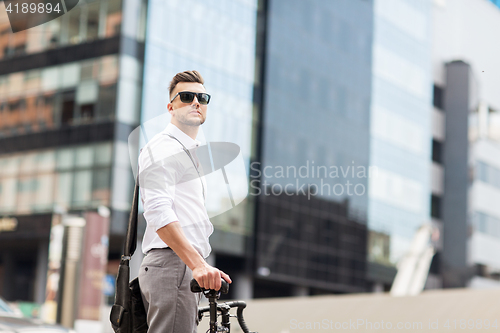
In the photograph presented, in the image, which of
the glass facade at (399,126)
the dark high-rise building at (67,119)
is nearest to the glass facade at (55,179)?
the dark high-rise building at (67,119)

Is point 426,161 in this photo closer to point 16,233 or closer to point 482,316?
point 16,233

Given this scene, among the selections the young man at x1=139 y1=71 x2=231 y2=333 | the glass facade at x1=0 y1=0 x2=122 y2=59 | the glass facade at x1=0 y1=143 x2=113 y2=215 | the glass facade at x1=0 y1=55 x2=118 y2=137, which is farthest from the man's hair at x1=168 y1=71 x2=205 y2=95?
the glass facade at x1=0 y1=0 x2=122 y2=59

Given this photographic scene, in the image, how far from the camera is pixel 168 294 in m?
2.78

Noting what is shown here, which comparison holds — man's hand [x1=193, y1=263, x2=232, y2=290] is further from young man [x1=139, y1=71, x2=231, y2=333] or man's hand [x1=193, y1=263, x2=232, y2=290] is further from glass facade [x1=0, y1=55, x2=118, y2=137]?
glass facade [x1=0, y1=55, x2=118, y2=137]

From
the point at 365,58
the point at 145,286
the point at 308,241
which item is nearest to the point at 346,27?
the point at 365,58

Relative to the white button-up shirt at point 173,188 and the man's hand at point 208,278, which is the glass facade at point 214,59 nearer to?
the white button-up shirt at point 173,188

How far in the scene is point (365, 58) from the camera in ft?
159

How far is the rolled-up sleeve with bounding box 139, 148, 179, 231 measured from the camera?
109 inches

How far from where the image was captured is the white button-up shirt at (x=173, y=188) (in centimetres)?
284

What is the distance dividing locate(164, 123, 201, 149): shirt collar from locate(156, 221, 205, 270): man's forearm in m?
0.42

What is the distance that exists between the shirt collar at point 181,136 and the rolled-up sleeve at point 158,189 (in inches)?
5.9

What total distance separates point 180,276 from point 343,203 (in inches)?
1694

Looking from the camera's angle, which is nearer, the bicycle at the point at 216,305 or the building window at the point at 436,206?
the bicycle at the point at 216,305

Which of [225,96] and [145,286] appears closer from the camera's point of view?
[145,286]
